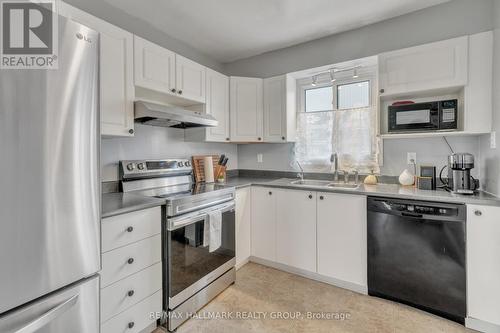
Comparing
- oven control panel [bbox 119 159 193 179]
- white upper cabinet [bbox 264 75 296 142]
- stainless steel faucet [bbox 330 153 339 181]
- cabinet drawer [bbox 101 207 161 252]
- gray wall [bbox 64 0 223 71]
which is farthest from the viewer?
white upper cabinet [bbox 264 75 296 142]

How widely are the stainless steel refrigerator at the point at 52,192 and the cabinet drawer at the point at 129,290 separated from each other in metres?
0.22

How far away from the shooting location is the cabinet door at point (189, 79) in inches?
88.3

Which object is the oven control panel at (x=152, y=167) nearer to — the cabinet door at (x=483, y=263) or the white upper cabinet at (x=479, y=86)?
the cabinet door at (x=483, y=263)

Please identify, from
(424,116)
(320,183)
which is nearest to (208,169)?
(320,183)

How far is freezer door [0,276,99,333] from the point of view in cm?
91

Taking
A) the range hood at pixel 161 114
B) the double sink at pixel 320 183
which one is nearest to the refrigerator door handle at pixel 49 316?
the range hood at pixel 161 114

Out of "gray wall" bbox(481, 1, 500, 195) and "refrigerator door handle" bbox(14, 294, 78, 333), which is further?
"gray wall" bbox(481, 1, 500, 195)

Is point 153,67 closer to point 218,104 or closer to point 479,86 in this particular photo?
point 218,104

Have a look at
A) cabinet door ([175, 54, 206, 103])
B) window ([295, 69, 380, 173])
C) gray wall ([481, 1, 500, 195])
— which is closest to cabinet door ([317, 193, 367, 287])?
window ([295, 69, 380, 173])

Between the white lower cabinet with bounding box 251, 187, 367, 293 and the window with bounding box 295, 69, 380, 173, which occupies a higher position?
the window with bounding box 295, 69, 380, 173

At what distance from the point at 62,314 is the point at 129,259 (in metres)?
0.46

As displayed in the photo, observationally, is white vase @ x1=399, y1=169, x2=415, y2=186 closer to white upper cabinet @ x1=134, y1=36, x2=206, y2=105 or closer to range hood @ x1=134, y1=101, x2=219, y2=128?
range hood @ x1=134, y1=101, x2=219, y2=128

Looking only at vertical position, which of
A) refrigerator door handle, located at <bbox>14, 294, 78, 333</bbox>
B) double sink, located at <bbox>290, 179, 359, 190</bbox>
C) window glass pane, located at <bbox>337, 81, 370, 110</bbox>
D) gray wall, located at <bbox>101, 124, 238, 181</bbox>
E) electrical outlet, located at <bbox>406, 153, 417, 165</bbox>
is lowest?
refrigerator door handle, located at <bbox>14, 294, 78, 333</bbox>

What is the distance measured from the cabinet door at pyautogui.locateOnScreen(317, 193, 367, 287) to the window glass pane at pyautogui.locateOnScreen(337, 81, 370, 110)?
116cm
